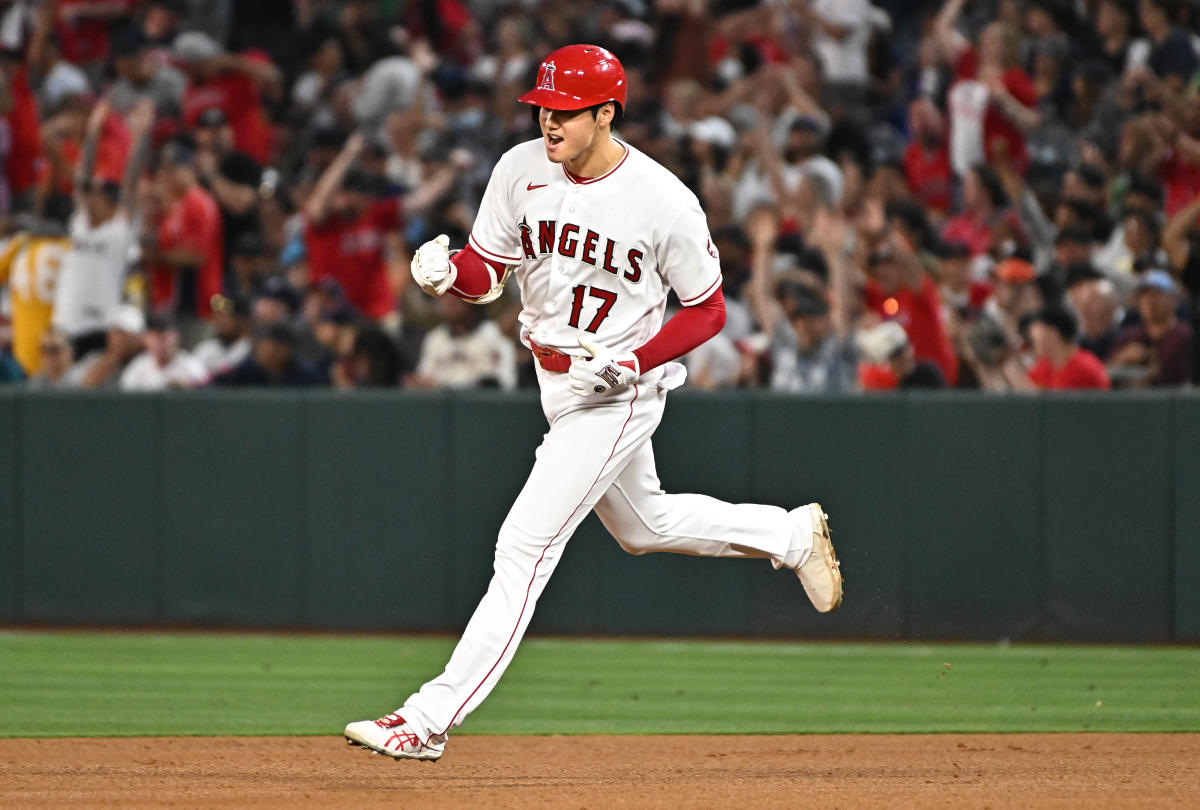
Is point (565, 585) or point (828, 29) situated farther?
point (828, 29)

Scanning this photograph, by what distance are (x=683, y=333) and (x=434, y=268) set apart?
811mm

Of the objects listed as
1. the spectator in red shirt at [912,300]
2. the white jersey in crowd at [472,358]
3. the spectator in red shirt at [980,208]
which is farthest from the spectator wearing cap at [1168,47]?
the white jersey in crowd at [472,358]

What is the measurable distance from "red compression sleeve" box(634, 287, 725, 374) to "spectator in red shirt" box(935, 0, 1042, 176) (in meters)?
6.84

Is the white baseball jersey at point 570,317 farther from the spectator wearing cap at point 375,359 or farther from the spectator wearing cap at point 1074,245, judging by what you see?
the spectator wearing cap at point 1074,245

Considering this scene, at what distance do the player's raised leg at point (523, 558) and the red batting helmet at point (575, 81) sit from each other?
0.94 m

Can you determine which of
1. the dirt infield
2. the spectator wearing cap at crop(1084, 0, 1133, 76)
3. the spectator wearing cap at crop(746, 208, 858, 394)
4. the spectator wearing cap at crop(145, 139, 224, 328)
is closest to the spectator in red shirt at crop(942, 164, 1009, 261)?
the spectator wearing cap at crop(746, 208, 858, 394)

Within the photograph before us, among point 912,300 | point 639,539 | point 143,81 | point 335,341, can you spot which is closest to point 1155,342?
point 912,300

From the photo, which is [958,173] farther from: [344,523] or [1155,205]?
[344,523]

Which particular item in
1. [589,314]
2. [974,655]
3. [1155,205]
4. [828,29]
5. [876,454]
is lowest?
[974,655]

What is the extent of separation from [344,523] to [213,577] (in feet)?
2.78

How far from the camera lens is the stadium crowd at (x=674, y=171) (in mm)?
10438

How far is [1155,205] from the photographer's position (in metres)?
10.6

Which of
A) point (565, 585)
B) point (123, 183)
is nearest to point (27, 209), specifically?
point (123, 183)

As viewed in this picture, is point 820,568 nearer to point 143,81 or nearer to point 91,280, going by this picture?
point 91,280
